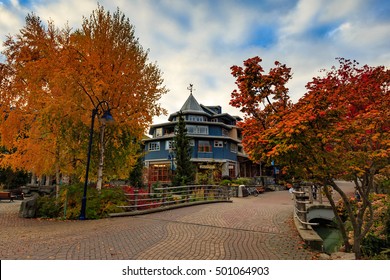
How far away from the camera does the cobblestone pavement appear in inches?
213

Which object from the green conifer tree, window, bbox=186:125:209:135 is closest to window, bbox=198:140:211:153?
window, bbox=186:125:209:135

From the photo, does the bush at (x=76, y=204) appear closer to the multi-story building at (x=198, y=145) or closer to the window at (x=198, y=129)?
the multi-story building at (x=198, y=145)

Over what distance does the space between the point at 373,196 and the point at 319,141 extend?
822 centimetres

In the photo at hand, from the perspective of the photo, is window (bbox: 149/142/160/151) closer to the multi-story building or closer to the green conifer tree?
the multi-story building

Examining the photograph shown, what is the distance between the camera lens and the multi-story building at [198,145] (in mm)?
35156

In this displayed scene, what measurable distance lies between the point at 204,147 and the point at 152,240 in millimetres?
29108

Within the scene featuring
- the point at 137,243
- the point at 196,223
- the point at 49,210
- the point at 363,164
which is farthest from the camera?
the point at 49,210

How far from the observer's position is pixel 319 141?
5.75 meters

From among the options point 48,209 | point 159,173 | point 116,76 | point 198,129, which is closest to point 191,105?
point 198,129

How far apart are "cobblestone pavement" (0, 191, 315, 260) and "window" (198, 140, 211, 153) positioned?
2565cm

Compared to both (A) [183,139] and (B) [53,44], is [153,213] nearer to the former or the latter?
(B) [53,44]

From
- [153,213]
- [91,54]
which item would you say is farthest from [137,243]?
[91,54]

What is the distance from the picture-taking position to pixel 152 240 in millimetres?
6559

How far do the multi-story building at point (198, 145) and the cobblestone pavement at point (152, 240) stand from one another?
2438 centimetres
